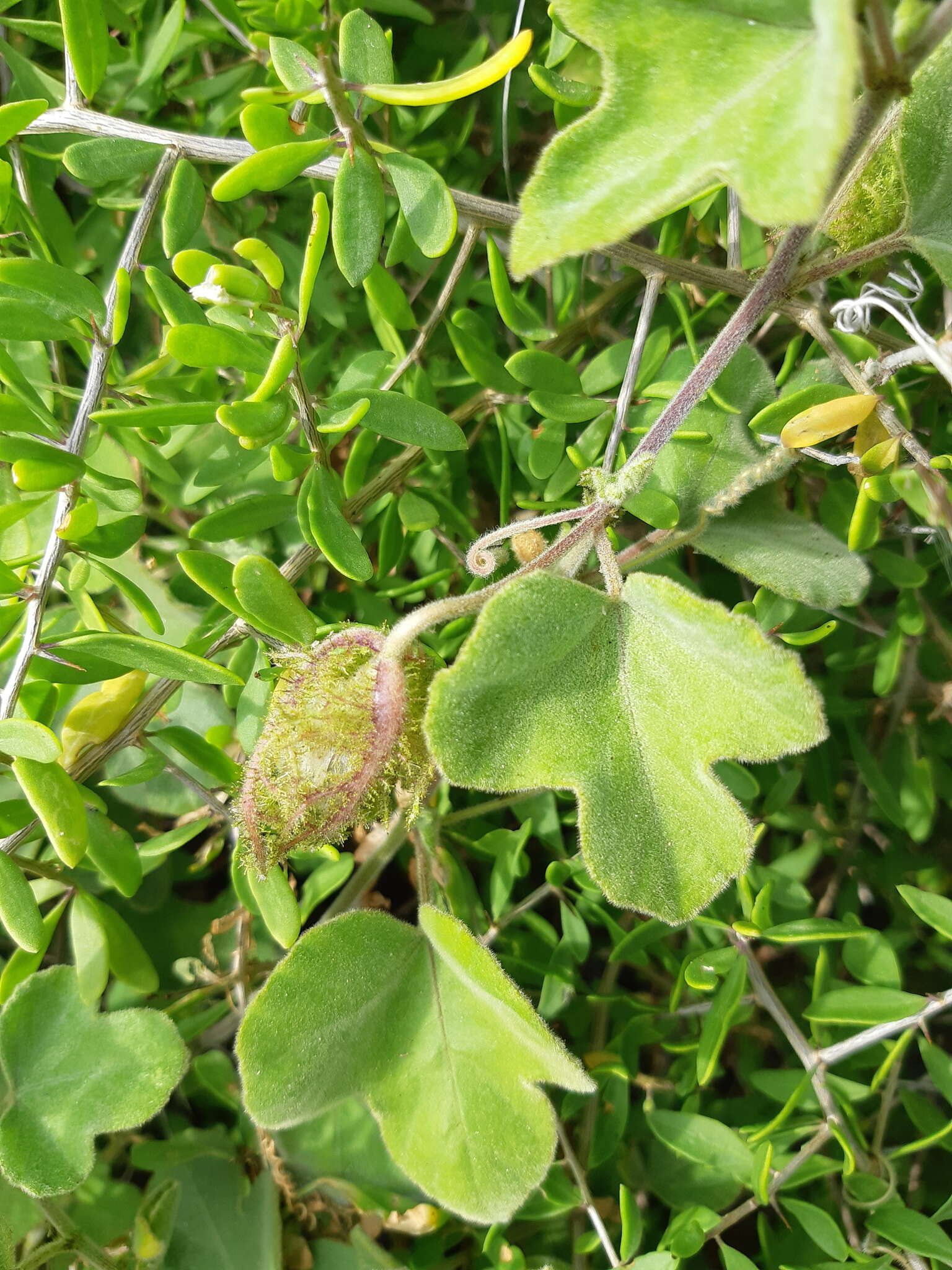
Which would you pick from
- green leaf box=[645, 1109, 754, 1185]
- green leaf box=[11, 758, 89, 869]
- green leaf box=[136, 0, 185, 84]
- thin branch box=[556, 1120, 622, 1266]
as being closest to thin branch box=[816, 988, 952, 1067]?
green leaf box=[645, 1109, 754, 1185]

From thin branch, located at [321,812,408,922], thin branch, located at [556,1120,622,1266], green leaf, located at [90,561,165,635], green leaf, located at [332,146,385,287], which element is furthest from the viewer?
thin branch, located at [321,812,408,922]

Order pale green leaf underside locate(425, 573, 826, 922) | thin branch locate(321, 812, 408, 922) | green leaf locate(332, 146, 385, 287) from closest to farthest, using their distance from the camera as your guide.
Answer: pale green leaf underside locate(425, 573, 826, 922), green leaf locate(332, 146, 385, 287), thin branch locate(321, 812, 408, 922)

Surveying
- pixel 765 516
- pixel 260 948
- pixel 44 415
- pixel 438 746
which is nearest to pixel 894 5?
pixel 765 516

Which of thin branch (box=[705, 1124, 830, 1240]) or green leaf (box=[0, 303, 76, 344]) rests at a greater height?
green leaf (box=[0, 303, 76, 344])

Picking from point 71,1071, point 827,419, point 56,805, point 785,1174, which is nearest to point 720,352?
point 827,419

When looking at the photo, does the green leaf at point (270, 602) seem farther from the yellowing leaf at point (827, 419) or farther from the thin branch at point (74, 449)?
the yellowing leaf at point (827, 419)

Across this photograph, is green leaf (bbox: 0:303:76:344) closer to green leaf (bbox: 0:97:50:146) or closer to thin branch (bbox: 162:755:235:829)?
green leaf (bbox: 0:97:50:146)

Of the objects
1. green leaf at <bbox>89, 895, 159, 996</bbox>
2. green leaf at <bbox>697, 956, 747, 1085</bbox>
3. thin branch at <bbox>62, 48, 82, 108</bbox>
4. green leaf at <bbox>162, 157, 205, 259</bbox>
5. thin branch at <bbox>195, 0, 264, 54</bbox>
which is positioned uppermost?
thin branch at <bbox>195, 0, 264, 54</bbox>
